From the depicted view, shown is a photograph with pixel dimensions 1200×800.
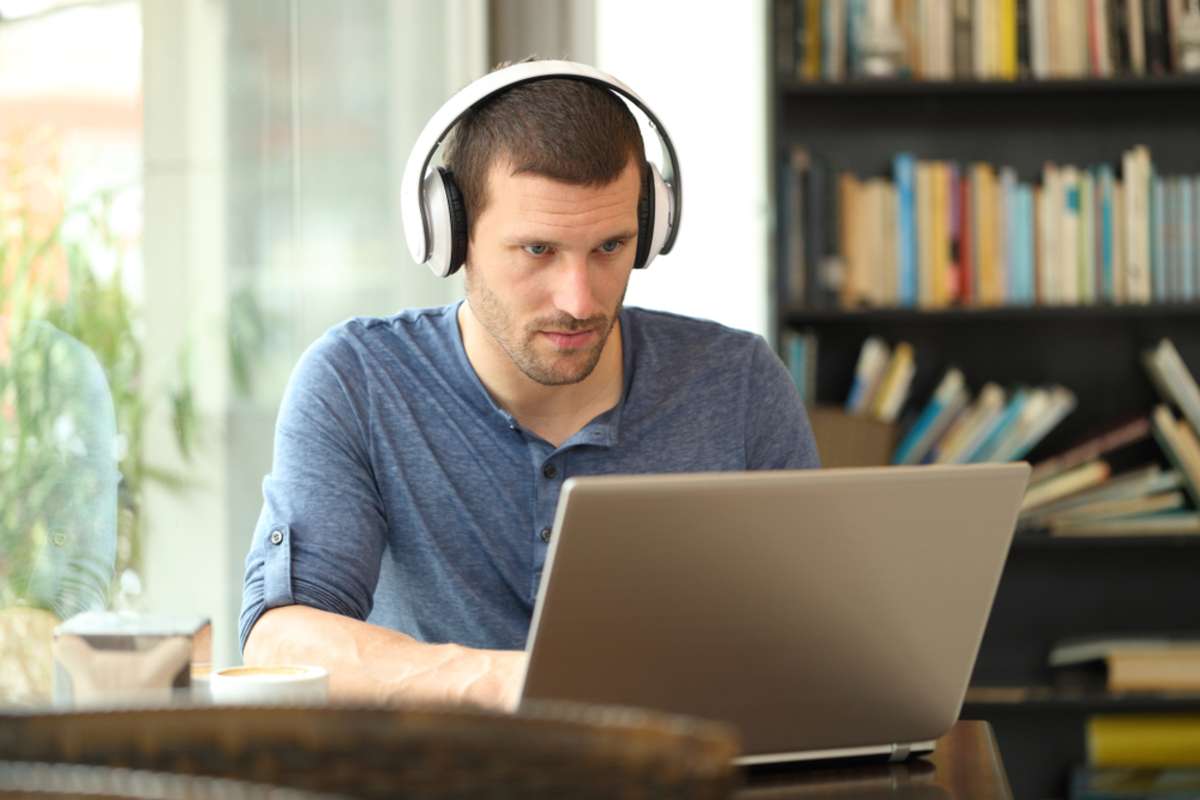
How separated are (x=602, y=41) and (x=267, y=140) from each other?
1200mm

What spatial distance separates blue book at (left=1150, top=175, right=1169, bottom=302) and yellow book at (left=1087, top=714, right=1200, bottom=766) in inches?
32.6

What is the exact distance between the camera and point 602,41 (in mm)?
3127

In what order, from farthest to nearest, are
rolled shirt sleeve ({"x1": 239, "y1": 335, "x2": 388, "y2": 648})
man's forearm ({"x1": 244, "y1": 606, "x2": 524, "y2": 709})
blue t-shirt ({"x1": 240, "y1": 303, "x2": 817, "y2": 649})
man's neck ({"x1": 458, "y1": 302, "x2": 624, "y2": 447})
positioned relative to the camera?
man's neck ({"x1": 458, "y1": 302, "x2": 624, "y2": 447}) < blue t-shirt ({"x1": 240, "y1": 303, "x2": 817, "y2": 649}) < rolled shirt sleeve ({"x1": 239, "y1": 335, "x2": 388, "y2": 648}) < man's forearm ({"x1": 244, "y1": 606, "x2": 524, "y2": 709})

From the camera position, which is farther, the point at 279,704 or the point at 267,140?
the point at 267,140

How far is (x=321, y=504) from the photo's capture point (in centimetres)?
147

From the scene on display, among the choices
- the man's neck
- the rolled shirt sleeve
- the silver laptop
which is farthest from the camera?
the man's neck

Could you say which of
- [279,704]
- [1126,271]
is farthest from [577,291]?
[1126,271]

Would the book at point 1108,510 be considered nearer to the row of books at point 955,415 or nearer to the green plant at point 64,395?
the row of books at point 955,415

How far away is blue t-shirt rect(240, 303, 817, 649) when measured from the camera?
1.50m

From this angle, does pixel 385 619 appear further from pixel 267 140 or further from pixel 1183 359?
pixel 1183 359

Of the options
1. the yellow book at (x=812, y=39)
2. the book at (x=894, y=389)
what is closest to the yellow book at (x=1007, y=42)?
the yellow book at (x=812, y=39)

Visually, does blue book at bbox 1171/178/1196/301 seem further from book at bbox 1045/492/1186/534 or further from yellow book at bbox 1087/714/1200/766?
yellow book at bbox 1087/714/1200/766

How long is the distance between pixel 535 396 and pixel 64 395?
0.49 m

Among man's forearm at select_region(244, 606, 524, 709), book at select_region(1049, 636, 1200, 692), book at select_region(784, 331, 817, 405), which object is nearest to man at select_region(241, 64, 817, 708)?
man's forearm at select_region(244, 606, 524, 709)
